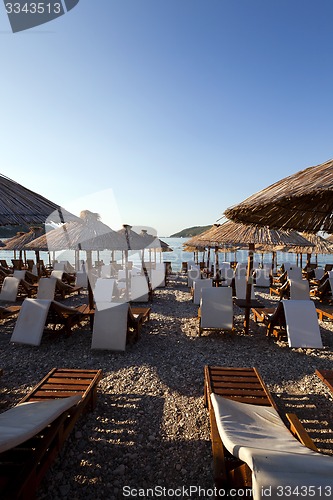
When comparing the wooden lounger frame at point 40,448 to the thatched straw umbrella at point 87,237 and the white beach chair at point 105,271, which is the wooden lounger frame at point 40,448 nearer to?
the thatched straw umbrella at point 87,237

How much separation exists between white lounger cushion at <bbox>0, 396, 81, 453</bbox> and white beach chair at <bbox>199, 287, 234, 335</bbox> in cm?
330

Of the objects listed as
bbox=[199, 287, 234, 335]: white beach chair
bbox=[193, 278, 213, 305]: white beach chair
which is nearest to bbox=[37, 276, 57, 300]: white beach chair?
bbox=[193, 278, 213, 305]: white beach chair

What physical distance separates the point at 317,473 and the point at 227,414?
0.98m

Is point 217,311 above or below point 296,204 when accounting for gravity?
below

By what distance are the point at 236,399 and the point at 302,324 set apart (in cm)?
281

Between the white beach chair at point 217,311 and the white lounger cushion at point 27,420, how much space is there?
3305 millimetres

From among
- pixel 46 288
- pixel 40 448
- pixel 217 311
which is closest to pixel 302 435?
pixel 40 448

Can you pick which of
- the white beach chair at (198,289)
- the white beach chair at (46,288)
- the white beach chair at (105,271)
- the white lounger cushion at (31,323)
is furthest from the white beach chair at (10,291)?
the white beach chair at (198,289)

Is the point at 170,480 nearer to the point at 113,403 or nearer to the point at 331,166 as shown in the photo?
the point at 113,403

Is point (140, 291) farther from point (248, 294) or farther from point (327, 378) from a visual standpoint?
point (327, 378)

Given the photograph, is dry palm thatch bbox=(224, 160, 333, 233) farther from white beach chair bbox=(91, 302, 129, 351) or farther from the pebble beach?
white beach chair bbox=(91, 302, 129, 351)

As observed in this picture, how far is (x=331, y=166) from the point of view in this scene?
183cm

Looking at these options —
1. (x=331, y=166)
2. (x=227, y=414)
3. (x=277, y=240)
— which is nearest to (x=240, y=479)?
(x=227, y=414)

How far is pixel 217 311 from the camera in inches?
211
